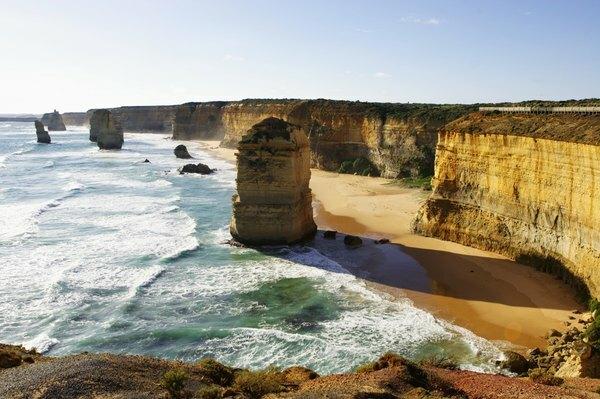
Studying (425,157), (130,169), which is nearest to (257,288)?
(425,157)

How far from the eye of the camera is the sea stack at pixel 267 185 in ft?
88.6

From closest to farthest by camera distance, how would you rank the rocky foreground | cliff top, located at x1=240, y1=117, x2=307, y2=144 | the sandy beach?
the rocky foreground, the sandy beach, cliff top, located at x1=240, y1=117, x2=307, y2=144

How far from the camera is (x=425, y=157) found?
4878 centimetres

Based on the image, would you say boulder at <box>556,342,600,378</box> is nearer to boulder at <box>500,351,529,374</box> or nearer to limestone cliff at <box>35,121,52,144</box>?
boulder at <box>500,351,529,374</box>

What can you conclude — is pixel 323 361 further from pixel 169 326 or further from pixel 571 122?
pixel 571 122

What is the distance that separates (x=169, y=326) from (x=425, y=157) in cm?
3612

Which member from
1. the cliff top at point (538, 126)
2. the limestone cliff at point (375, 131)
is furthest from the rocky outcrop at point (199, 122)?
the cliff top at point (538, 126)

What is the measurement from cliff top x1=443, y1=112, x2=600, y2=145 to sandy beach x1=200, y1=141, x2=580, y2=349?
6120mm

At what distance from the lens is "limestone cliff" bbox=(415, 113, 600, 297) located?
19.7m

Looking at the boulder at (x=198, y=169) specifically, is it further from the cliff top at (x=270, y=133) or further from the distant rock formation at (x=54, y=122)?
the distant rock formation at (x=54, y=122)

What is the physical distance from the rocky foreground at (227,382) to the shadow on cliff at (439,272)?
822cm

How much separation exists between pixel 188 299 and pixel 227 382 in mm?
9339

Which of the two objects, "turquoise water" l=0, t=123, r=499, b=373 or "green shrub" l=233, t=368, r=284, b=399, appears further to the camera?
"turquoise water" l=0, t=123, r=499, b=373

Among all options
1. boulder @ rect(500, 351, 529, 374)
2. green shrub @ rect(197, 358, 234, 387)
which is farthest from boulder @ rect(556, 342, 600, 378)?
green shrub @ rect(197, 358, 234, 387)
